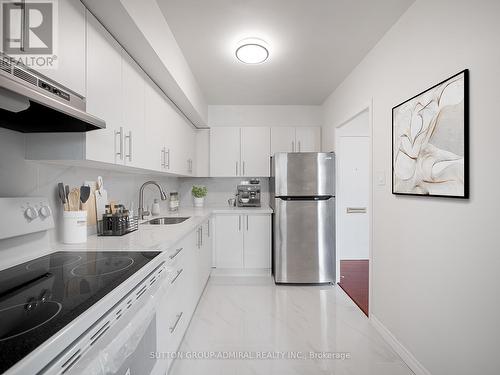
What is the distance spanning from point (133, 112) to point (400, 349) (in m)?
2.51

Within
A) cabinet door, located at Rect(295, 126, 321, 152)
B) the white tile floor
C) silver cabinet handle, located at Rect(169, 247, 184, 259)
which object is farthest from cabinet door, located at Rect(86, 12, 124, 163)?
cabinet door, located at Rect(295, 126, 321, 152)

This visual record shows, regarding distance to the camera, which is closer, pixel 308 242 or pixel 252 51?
pixel 252 51

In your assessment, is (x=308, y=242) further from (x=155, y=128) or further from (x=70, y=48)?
(x=70, y=48)

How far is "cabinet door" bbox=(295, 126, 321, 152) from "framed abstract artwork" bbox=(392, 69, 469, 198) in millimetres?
1987

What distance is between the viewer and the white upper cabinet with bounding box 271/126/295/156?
3939 millimetres

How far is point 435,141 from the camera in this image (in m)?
1.55

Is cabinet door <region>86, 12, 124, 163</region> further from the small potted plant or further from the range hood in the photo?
the small potted plant

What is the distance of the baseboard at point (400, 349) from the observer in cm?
171

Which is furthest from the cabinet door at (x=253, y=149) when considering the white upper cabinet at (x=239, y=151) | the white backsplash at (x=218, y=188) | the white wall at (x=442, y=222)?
the white wall at (x=442, y=222)

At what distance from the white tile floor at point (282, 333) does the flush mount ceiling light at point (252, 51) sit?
→ 7.86ft

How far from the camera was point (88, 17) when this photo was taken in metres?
1.29

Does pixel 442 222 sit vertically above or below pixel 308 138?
below

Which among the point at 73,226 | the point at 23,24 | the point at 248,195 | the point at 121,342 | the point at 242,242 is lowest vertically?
the point at 242,242

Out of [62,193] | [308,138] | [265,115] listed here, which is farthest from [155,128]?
[308,138]
